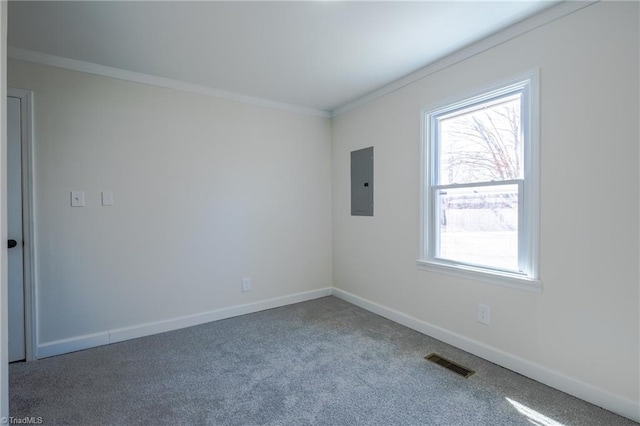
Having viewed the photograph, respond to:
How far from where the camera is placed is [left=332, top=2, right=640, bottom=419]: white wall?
169 cm

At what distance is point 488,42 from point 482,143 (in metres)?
0.73

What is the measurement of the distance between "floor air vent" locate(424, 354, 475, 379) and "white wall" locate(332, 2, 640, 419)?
27cm

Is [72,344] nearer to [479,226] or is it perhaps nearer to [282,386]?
[282,386]

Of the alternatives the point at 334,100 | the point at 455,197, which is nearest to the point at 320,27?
the point at 334,100

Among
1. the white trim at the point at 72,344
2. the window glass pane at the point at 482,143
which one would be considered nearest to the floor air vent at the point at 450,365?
the window glass pane at the point at 482,143

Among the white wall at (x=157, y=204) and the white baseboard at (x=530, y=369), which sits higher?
the white wall at (x=157, y=204)

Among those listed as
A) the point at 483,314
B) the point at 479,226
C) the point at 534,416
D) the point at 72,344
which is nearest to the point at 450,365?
the point at 483,314

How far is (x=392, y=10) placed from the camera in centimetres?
196

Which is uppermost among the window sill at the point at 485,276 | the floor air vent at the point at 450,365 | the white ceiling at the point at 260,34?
the white ceiling at the point at 260,34

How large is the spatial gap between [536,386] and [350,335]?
1.39 meters

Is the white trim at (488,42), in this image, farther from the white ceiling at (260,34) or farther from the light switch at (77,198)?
the light switch at (77,198)

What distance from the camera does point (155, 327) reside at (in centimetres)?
289

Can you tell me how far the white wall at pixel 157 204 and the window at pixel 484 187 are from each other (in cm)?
160

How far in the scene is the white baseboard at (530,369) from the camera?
1.73m
